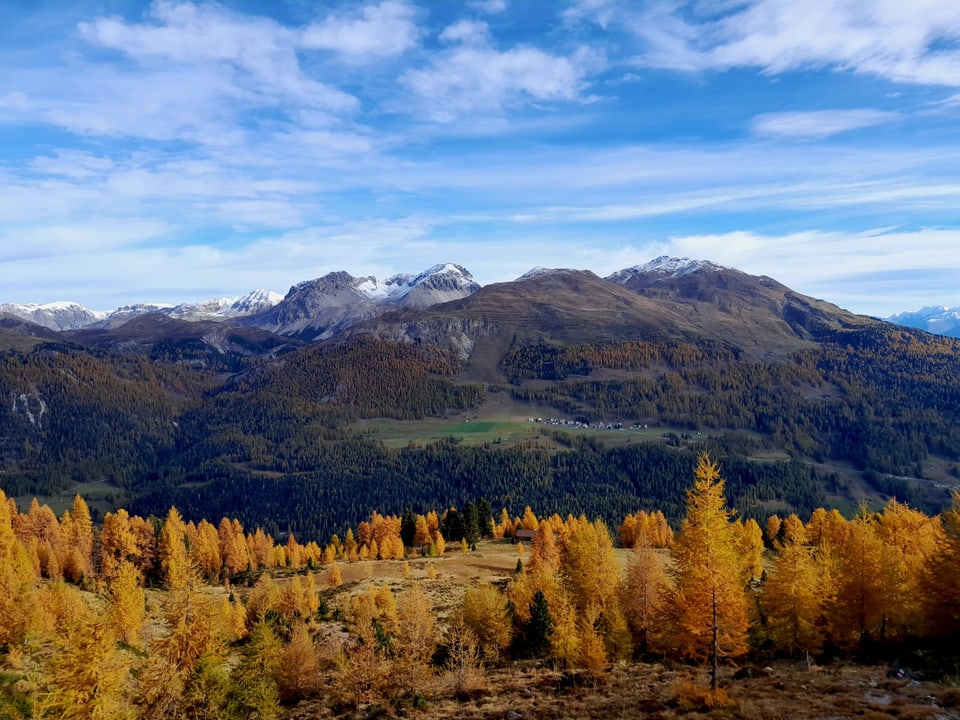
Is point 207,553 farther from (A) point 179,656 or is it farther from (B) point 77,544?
(A) point 179,656

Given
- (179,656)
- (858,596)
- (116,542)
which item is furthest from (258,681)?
(116,542)

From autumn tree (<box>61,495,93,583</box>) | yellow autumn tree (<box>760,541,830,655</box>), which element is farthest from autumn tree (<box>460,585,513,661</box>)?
autumn tree (<box>61,495,93,583</box>)

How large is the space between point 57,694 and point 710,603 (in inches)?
1521

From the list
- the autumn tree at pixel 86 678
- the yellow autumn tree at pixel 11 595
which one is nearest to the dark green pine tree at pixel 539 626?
the autumn tree at pixel 86 678

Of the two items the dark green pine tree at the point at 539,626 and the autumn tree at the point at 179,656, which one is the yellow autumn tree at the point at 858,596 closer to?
the dark green pine tree at the point at 539,626

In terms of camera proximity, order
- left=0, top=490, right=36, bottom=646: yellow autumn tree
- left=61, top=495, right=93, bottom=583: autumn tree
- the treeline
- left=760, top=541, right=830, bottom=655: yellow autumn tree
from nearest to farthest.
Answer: the treeline
left=760, top=541, right=830, bottom=655: yellow autumn tree
left=0, top=490, right=36, bottom=646: yellow autumn tree
left=61, top=495, right=93, bottom=583: autumn tree

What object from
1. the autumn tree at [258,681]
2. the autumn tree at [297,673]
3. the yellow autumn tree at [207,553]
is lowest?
the yellow autumn tree at [207,553]

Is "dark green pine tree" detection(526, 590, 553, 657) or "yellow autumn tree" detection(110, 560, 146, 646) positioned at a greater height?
"yellow autumn tree" detection(110, 560, 146, 646)

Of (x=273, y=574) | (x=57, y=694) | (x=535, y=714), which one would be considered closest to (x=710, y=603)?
(x=535, y=714)

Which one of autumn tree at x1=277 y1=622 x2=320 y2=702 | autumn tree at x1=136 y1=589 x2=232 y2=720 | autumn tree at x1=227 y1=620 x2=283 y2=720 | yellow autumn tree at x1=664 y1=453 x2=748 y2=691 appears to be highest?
yellow autumn tree at x1=664 y1=453 x2=748 y2=691

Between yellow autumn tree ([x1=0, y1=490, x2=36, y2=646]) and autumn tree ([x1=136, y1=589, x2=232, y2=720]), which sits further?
yellow autumn tree ([x1=0, y1=490, x2=36, y2=646])

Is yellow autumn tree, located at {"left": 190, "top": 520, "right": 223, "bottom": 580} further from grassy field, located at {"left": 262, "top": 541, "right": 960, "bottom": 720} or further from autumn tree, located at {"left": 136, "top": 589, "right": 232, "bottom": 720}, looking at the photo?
autumn tree, located at {"left": 136, "top": 589, "right": 232, "bottom": 720}

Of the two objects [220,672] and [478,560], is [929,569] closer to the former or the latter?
[220,672]

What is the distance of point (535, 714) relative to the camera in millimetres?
40219
